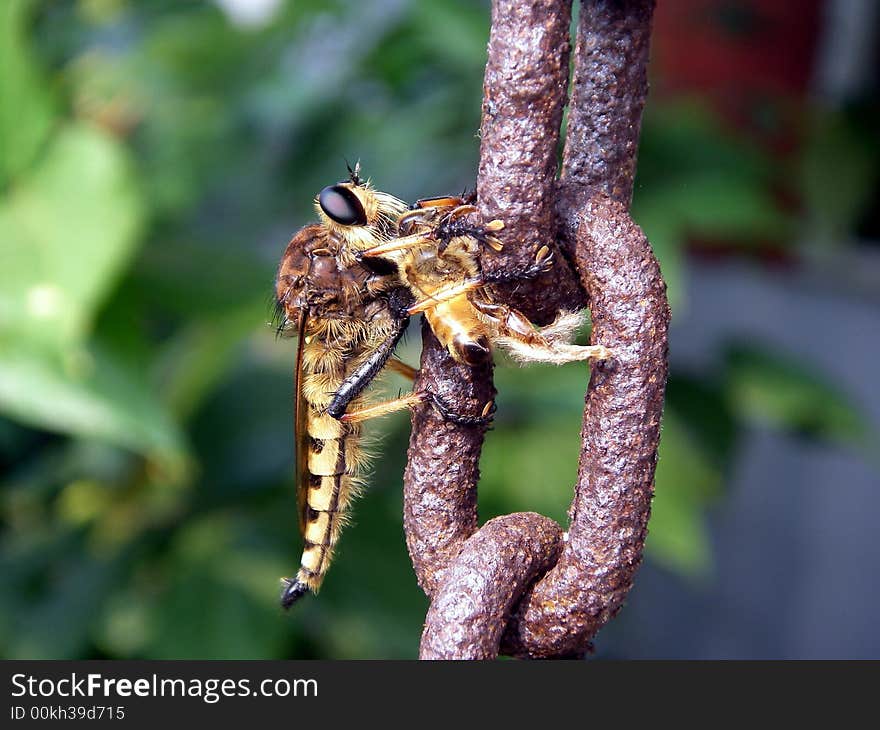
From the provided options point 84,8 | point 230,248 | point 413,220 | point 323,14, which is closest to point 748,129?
point 323,14

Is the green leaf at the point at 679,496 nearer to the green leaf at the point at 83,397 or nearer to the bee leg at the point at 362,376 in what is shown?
the green leaf at the point at 83,397

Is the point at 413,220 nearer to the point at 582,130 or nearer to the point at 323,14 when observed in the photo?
the point at 582,130

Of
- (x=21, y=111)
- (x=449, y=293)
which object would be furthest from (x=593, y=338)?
(x=21, y=111)

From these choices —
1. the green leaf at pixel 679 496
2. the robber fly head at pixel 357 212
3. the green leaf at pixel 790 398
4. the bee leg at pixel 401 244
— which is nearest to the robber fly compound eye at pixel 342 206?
the robber fly head at pixel 357 212

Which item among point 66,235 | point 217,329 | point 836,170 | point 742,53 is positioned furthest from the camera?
point 742,53

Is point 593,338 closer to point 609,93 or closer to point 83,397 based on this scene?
point 609,93

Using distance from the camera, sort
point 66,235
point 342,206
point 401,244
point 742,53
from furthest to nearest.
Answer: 1. point 742,53
2. point 66,235
3. point 342,206
4. point 401,244

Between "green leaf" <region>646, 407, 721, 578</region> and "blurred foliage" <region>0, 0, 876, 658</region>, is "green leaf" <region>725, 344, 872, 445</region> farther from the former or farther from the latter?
"green leaf" <region>646, 407, 721, 578</region>
